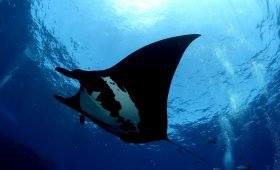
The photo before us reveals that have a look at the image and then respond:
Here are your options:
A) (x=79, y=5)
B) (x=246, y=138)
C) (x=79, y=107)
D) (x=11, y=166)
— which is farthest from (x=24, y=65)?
(x=246, y=138)

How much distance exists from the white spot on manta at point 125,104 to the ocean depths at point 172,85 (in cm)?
757

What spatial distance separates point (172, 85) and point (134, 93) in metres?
13.1

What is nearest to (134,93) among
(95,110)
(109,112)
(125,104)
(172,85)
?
(125,104)

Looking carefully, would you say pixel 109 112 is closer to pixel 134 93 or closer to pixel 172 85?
pixel 134 93

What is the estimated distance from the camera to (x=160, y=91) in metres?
2.96

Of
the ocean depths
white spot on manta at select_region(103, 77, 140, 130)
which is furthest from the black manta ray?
the ocean depths

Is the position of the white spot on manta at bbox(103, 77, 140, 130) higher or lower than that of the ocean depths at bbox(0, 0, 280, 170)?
lower

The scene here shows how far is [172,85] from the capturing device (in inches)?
627

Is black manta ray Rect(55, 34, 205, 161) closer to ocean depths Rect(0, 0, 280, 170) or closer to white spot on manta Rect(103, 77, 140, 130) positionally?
white spot on manta Rect(103, 77, 140, 130)

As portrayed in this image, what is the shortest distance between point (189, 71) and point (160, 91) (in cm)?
1244

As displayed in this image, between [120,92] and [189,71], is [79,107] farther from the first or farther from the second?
[189,71]

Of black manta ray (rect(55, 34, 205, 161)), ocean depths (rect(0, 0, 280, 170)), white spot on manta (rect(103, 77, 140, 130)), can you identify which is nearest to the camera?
black manta ray (rect(55, 34, 205, 161))

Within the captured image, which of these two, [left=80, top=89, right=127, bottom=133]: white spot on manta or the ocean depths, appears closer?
[left=80, top=89, right=127, bottom=133]: white spot on manta

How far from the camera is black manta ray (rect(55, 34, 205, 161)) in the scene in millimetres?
2779
